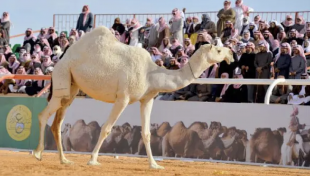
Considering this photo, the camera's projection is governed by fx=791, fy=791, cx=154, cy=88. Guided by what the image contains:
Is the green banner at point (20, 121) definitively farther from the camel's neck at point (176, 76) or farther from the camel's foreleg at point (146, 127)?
the camel's neck at point (176, 76)

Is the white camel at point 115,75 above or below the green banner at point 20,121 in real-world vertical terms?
above

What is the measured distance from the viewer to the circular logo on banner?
769 inches

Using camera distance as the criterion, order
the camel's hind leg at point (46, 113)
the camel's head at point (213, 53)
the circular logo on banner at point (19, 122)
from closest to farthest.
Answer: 1. the camel's head at point (213, 53)
2. the camel's hind leg at point (46, 113)
3. the circular logo on banner at point (19, 122)

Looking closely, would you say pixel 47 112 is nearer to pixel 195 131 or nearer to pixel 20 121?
pixel 195 131

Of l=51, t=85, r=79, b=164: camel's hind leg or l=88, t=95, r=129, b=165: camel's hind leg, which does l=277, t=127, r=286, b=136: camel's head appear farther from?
l=51, t=85, r=79, b=164: camel's hind leg

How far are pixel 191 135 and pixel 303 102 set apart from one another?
257 cm

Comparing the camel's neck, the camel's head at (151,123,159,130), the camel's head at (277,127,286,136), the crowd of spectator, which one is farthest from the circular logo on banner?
the camel's head at (277,127,286,136)

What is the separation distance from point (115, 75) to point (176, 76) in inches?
48.9

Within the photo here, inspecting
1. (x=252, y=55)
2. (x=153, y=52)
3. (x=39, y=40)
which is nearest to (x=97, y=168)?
(x=252, y=55)

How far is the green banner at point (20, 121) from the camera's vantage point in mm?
19422

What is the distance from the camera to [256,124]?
55.6 feet

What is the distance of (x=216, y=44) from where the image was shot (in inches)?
904

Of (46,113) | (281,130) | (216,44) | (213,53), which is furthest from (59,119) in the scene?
(216,44)

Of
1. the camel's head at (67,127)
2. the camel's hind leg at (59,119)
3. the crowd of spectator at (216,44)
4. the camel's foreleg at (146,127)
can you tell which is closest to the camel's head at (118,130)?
the camel's head at (67,127)
